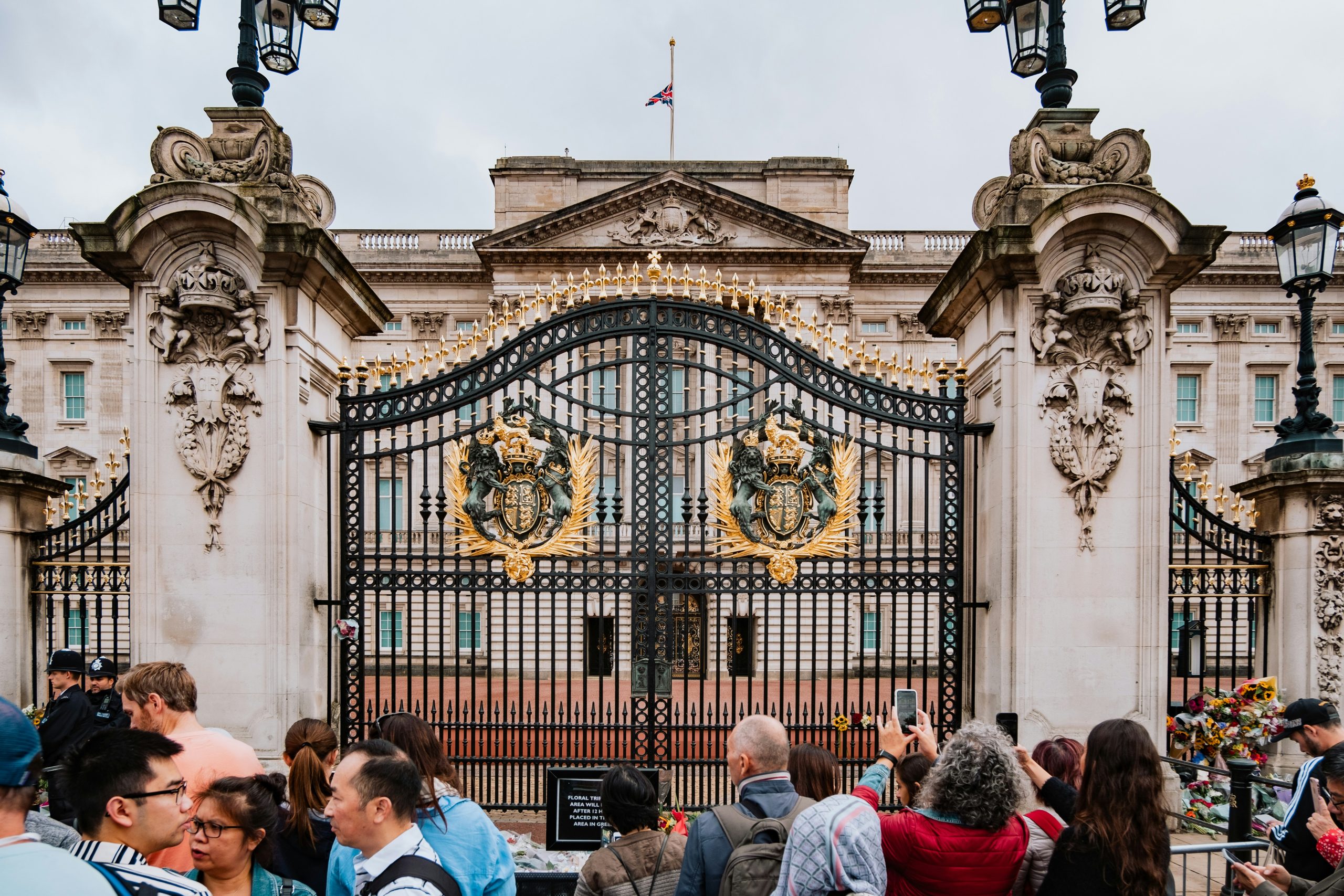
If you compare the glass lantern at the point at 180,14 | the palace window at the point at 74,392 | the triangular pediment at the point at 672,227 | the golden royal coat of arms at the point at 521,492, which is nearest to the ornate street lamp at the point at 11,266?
the glass lantern at the point at 180,14

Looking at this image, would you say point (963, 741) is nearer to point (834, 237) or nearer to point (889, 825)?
point (889, 825)

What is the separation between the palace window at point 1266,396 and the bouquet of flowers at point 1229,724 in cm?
3059

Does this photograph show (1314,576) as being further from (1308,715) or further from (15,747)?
(15,747)

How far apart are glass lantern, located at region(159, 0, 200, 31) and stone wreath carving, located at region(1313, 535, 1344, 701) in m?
10.9

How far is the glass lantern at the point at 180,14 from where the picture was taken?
24.5ft

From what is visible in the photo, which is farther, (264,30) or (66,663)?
(264,30)

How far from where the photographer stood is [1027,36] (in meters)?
7.87

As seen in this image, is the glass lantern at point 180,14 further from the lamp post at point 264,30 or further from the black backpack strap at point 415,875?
the black backpack strap at point 415,875

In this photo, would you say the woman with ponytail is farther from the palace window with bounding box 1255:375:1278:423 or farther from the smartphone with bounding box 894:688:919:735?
the palace window with bounding box 1255:375:1278:423

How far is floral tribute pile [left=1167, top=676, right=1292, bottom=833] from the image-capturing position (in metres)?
7.74

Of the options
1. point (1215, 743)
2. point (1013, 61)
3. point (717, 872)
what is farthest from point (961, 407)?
point (717, 872)

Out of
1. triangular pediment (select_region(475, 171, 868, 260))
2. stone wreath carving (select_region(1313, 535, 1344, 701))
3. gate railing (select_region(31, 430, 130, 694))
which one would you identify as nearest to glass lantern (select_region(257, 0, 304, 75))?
gate railing (select_region(31, 430, 130, 694))

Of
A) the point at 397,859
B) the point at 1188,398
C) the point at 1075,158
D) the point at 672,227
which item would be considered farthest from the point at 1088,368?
the point at 1188,398

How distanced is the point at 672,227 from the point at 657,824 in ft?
93.2
